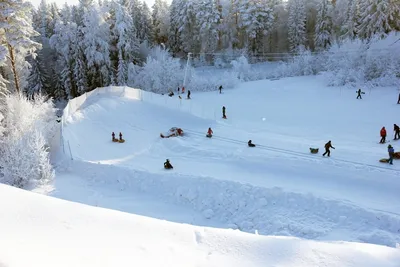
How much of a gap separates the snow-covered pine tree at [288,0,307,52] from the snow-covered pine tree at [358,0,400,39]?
14485mm

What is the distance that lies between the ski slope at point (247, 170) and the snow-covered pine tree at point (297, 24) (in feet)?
94.1

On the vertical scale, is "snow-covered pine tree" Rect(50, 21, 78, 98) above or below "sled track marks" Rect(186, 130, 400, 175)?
above

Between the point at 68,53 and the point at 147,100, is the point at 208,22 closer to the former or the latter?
the point at 68,53

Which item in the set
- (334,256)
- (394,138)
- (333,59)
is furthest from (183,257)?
(333,59)

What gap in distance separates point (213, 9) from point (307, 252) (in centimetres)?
5785

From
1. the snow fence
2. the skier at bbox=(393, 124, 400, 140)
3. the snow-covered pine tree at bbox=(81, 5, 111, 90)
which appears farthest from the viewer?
the snow-covered pine tree at bbox=(81, 5, 111, 90)

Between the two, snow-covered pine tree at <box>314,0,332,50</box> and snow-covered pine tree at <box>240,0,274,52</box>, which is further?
snow-covered pine tree at <box>240,0,274,52</box>

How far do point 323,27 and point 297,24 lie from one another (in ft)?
14.8

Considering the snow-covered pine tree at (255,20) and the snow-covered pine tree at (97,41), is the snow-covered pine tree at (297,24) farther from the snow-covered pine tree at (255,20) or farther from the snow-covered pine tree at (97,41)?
the snow-covered pine tree at (97,41)

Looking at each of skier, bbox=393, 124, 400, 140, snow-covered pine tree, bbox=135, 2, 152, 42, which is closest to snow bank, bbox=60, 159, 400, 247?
skier, bbox=393, 124, 400, 140

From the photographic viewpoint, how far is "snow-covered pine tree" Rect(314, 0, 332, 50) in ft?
176

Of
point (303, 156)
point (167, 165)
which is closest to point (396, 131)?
point (303, 156)

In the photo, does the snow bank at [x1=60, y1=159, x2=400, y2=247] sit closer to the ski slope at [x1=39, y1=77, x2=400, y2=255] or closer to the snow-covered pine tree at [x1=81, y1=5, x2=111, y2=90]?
the ski slope at [x1=39, y1=77, x2=400, y2=255]

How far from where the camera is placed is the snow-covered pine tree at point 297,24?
55.5 meters
